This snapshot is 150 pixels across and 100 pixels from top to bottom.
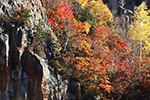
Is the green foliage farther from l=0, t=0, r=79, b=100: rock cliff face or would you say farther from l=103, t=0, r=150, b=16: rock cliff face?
l=103, t=0, r=150, b=16: rock cliff face

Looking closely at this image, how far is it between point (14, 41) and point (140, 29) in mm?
11607

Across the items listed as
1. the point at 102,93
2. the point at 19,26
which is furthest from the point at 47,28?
the point at 102,93

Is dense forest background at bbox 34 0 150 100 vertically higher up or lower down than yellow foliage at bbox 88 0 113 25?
lower down

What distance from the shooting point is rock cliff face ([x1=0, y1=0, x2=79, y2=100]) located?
957 centimetres

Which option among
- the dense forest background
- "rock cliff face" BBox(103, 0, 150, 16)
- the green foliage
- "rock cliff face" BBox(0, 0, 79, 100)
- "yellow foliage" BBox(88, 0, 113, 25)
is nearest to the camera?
"rock cliff face" BBox(0, 0, 79, 100)

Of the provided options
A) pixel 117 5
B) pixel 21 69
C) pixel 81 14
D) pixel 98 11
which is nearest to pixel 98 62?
pixel 21 69

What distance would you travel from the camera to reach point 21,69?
33.0ft

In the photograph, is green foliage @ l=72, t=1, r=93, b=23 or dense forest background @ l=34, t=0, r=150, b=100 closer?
dense forest background @ l=34, t=0, r=150, b=100

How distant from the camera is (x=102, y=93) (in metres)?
13.2

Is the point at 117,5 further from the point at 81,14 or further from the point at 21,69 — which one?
the point at 21,69

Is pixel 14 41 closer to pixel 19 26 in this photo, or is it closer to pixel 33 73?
pixel 19 26

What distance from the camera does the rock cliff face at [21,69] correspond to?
9570 millimetres

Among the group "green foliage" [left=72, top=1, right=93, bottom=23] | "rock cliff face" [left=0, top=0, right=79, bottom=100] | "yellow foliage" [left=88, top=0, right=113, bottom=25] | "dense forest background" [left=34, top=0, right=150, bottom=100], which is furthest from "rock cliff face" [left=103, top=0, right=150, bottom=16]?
"rock cliff face" [left=0, top=0, right=79, bottom=100]

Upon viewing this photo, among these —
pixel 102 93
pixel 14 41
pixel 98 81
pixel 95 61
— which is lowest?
pixel 102 93
